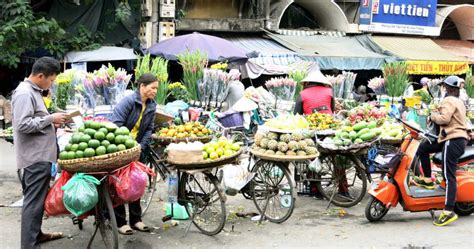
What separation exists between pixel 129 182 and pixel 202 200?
49.1 inches

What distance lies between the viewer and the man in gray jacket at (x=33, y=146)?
464cm

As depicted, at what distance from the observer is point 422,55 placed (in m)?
19.5

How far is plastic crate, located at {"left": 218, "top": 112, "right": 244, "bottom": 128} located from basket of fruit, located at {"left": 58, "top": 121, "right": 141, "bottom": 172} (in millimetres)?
3134

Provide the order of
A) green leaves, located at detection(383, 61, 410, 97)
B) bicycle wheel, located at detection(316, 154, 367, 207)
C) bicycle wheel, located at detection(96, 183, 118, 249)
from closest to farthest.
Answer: bicycle wheel, located at detection(96, 183, 118, 249)
bicycle wheel, located at detection(316, 154, 367, 207)
green leaves, located at detection(383, 61, 410, 97)

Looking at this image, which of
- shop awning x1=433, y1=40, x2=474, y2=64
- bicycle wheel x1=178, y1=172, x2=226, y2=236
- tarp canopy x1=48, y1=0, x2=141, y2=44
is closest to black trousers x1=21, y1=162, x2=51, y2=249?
bicycle wheel x1=178, y1=172, x2=226, y2=236

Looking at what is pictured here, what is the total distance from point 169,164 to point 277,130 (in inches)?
53.9

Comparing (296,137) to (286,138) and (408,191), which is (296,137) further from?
(408,191)

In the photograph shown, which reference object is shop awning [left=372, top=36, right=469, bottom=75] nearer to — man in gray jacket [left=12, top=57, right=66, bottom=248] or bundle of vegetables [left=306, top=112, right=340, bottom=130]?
bundle of vegetables [left=306, top=112, right=340, bottom=130]

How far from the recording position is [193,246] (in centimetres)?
540

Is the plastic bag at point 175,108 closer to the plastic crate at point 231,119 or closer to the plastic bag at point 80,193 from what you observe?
the plastic crate at point 231,119

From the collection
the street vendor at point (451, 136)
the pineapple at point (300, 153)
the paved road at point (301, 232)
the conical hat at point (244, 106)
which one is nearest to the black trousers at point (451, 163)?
the street vendor at point (451, 136)

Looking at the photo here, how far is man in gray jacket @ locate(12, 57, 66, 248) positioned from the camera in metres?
4.64

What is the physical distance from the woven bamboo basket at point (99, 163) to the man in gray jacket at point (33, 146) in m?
0.19

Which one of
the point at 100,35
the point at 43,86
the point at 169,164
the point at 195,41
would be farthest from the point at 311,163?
the point at 100,35
